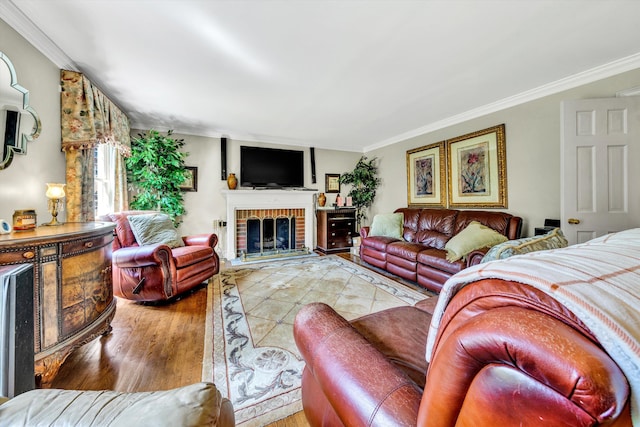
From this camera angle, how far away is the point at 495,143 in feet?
10.3

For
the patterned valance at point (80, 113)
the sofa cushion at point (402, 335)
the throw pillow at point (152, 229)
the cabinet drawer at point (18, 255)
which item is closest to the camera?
the sofa cushion at point (402, 335)

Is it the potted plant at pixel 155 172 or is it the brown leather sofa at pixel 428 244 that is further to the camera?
the potted plant at pixel 155 172

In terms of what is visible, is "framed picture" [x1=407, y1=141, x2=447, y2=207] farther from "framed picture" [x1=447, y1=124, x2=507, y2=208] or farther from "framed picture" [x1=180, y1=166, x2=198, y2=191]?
"framed picture" [x1=180, y1=166, x2=198, y2=191]

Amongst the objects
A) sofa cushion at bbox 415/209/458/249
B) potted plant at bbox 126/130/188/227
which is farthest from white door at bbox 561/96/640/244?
potted plant at bbox 126/130/188/227

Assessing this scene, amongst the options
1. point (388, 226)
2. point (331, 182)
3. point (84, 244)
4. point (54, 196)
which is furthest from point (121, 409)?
point (331, 182)

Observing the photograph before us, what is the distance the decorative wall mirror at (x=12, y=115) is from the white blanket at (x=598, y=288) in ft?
8.69

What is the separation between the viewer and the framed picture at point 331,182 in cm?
529

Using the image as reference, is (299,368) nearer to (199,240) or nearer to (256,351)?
(256,351)

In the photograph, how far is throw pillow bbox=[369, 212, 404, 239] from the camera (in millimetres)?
3855

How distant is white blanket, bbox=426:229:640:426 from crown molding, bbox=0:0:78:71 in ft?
9.65

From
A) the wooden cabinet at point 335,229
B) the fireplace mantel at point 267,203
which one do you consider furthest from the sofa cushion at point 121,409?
the wooden cabinet at point 335,229

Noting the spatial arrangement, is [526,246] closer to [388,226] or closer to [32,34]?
[388,226]

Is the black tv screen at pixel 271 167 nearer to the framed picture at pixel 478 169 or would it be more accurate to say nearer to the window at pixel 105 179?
the window at pixel 105 179

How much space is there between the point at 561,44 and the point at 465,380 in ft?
9.32
